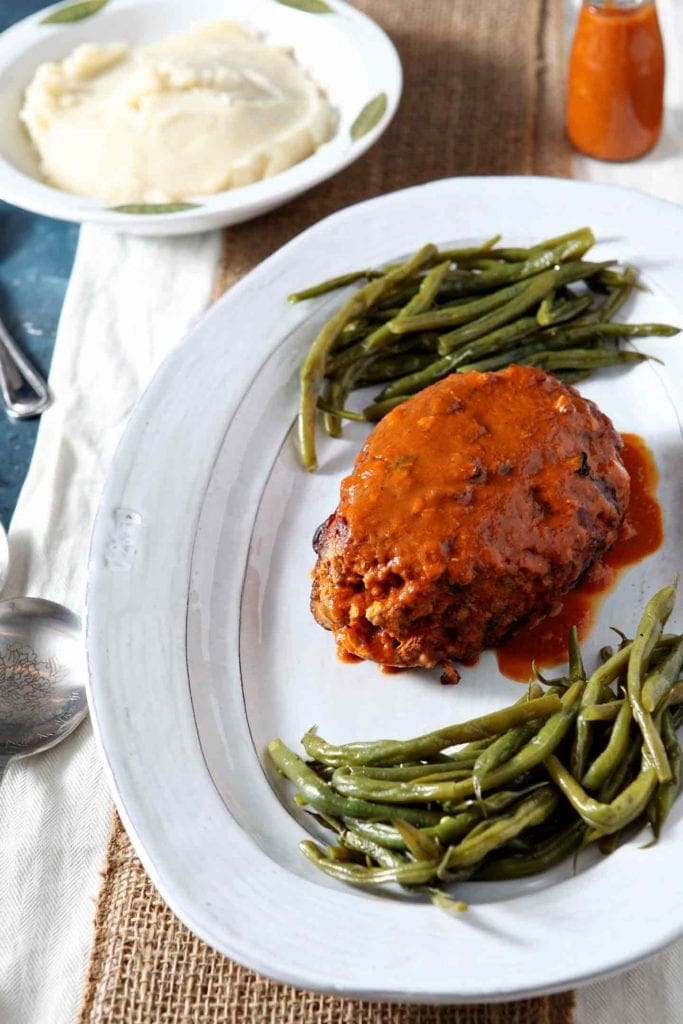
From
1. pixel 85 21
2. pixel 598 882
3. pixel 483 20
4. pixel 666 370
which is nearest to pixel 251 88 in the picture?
pixel 85 21

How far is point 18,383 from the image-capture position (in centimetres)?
552

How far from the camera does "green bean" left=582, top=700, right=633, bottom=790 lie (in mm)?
3291

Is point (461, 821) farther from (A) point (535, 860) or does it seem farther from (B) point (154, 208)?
(B) point (154, 208)

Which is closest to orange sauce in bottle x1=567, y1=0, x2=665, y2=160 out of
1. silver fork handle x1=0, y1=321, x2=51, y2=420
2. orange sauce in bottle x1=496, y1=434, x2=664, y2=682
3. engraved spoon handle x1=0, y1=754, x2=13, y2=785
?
orange sauce in bottle x1=496, y1=434, x2=664, y2=682

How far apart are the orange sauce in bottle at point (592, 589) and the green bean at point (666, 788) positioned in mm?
673

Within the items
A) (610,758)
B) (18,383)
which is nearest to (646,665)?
(610,758)

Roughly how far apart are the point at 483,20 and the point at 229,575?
181 inches

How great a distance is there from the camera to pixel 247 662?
409 cm

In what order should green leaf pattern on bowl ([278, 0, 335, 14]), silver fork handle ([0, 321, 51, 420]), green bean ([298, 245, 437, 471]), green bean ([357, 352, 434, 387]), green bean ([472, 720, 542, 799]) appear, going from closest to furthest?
green bean ([472, 720, 542, 799]), green bean ([298, 245, 437, 471]), green bean ([357, 352, 434, 387]), silver fork handle ([0, 321, 51, 420]), green leaf pattern on bowl ([278, 0, 335, 14])

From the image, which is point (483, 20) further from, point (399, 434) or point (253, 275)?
point (399, 434)

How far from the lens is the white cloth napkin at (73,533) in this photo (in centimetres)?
373

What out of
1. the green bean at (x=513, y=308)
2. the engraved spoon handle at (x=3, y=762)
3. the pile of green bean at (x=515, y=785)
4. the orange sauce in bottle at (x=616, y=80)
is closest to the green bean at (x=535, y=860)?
the pile of green bean at (x=515, y=785)

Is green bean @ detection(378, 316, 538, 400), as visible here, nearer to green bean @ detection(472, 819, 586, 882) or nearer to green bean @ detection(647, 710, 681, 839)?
green bean @ detection(647, 710, 681, 839)

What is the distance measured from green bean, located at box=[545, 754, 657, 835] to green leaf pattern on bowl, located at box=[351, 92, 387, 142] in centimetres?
378
